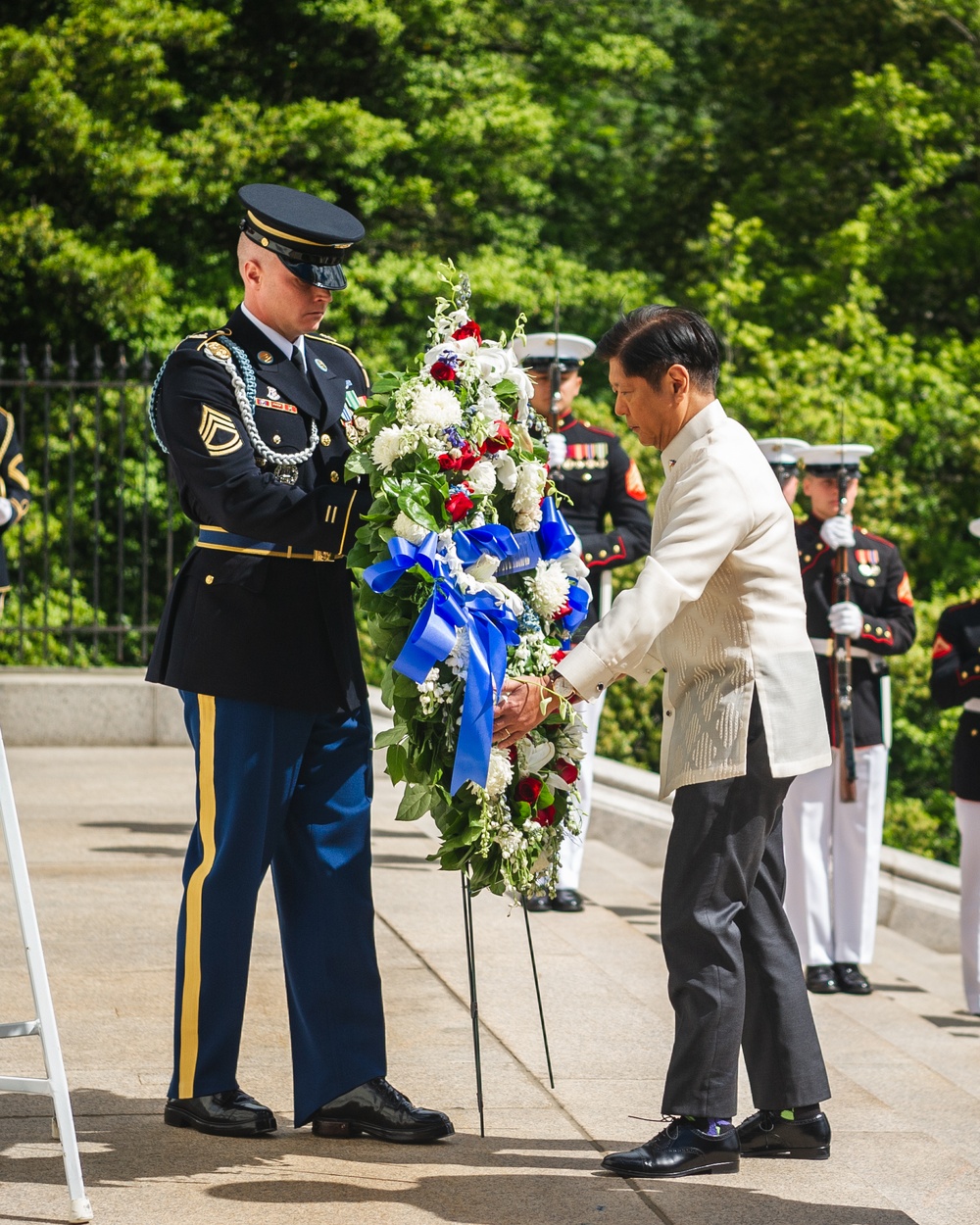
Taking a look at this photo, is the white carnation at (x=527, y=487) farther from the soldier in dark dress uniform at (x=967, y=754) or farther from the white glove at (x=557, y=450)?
the soldier in dark dress uniform at (x=967, y=754)

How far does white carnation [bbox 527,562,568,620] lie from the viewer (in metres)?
3.88

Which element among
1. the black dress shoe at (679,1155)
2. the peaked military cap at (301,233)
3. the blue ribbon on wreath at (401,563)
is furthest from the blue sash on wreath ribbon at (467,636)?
the black dress shoe at (679,1155)

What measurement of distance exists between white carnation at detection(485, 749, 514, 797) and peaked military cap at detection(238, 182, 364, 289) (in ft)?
3.68

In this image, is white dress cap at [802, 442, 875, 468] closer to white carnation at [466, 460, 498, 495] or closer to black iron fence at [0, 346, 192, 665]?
white carnation at [466, 460, 498, 495]

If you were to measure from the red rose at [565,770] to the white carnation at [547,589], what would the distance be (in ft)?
1.14

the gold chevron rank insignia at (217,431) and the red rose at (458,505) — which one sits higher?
the gold chevron rank insignia at (217,431)

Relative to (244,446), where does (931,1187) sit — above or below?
below

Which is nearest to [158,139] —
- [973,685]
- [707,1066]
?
[973,685]

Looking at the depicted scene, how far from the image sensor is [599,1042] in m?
4.65

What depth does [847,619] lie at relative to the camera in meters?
6.87

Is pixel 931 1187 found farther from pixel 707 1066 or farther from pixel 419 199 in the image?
pixel 419 199

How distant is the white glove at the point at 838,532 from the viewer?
7.03 m

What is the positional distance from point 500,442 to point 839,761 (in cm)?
368

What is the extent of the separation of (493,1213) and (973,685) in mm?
4186
